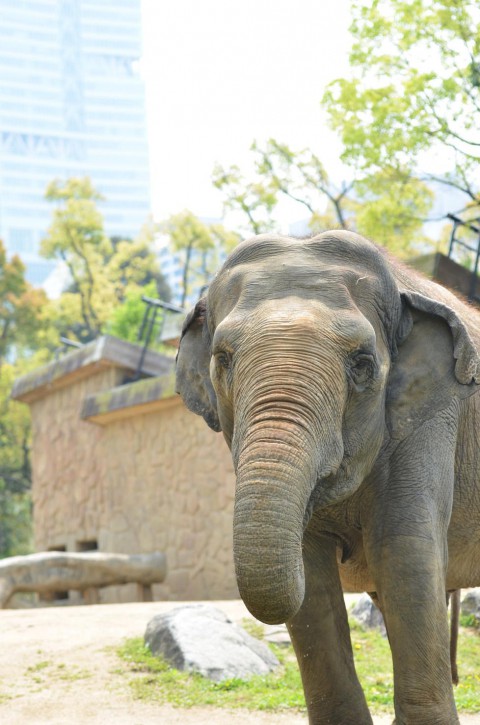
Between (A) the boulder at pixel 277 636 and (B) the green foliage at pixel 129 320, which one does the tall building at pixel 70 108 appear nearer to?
(B) the green foliage at pixel 129 320

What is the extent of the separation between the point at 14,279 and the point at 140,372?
18.0 m

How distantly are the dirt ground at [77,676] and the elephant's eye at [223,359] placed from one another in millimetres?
2709

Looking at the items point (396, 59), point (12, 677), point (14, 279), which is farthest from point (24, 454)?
point (12, 677)

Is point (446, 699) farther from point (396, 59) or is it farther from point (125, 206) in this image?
point (125, 206)

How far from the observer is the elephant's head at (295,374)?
3.22 m

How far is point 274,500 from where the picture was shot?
322 cm

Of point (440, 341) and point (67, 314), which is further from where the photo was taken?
point (67, 314)

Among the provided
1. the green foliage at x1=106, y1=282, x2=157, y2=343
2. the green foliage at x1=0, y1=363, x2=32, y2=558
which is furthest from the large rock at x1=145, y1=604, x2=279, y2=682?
the green foliage at x1=0, y1=363, x2=32, y2=558

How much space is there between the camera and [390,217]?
18.9m

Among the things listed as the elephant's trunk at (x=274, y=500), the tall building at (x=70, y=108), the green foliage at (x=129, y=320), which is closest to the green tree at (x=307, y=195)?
the green foliage at (x=129, y=320)

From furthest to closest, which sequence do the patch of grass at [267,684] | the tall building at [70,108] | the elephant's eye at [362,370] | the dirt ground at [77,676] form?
the tall building at [70,108], the patch of grass at [267,684], the dirt ground at [77,676], the elephant's eye at [362,370]

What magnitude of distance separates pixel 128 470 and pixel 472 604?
26.2 ft

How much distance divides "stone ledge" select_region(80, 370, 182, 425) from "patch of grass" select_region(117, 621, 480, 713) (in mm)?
6739

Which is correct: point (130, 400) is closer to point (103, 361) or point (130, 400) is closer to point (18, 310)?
point (103, 361)
